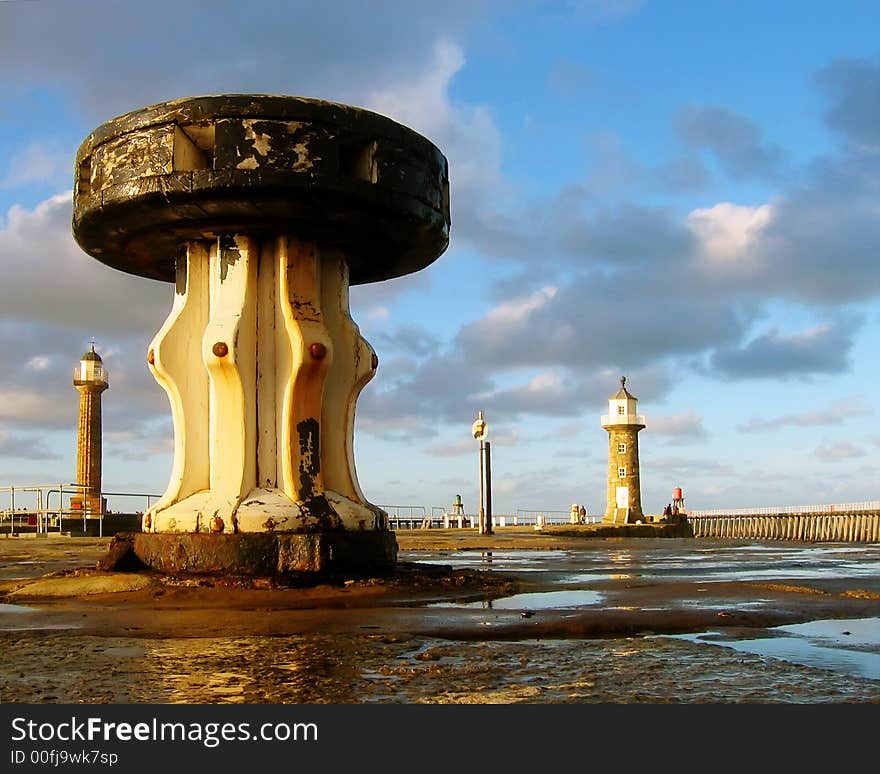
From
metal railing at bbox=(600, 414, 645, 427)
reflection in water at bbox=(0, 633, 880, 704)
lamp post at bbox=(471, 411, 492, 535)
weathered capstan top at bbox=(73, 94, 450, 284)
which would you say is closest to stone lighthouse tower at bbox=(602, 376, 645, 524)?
metal railing at bbox=(600, 414, 645, 427)

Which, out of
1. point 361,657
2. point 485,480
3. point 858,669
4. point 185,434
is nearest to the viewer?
point 858,669

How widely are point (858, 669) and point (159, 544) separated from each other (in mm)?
4786

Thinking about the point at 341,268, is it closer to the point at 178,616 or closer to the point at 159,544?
the point at 159,544

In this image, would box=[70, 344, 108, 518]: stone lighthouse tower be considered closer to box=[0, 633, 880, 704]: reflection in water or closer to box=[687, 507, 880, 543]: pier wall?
box=[687, 507, 880, 543]: pier wall

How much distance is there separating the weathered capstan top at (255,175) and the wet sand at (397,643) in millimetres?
2471

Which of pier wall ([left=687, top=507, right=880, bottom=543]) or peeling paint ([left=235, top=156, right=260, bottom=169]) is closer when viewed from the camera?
peeling paint ([left=235, top=156, right=260, bottom=169])

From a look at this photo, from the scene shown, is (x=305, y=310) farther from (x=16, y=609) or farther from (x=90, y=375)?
(x=90, y=375)

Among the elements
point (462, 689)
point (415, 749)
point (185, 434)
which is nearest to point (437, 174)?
point (185, 434)

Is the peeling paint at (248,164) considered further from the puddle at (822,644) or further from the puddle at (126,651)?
the puddle at (822,644)

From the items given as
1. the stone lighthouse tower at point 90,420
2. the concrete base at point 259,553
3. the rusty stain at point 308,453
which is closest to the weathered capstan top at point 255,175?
the rusty stain at point 308,453

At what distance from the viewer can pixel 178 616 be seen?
178 inches

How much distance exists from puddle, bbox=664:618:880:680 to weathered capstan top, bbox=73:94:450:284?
4.05 m

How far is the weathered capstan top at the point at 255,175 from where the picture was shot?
6.39 m

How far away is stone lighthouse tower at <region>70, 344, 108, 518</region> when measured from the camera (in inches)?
1987
